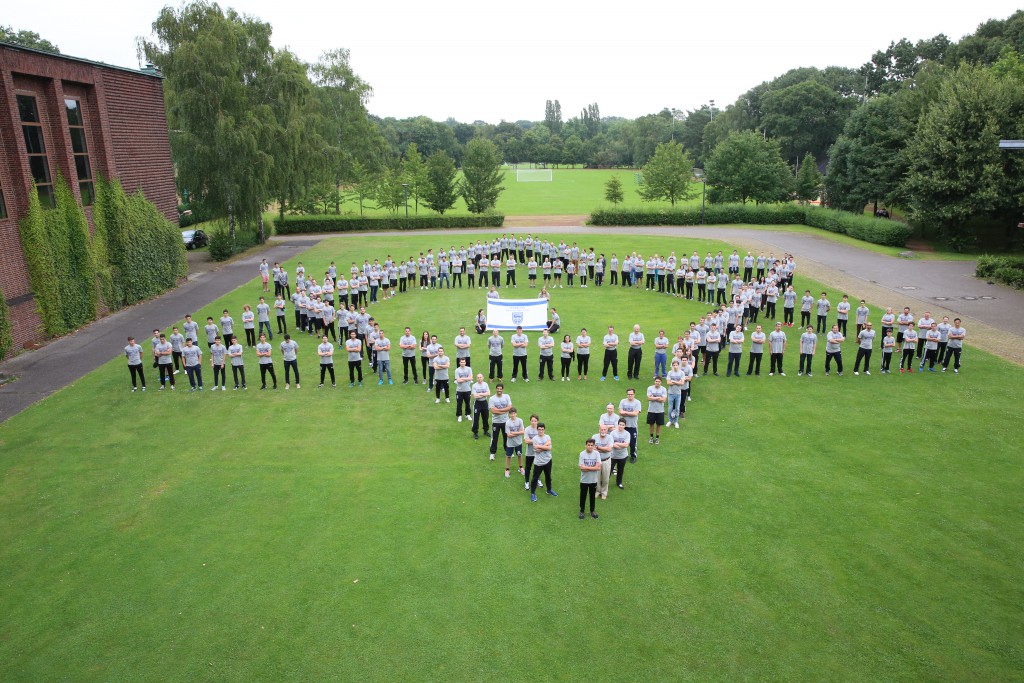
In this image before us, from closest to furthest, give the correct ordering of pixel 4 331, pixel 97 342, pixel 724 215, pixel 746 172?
pixel 4 331
pixel 97 342
pixel 724 215
pixel 746 172

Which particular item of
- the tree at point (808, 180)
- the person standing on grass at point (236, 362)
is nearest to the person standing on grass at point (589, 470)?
the person standing on grass at point (236, 362)

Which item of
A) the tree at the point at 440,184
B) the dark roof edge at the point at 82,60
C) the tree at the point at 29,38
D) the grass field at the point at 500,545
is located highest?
the tree at the point at 29,38

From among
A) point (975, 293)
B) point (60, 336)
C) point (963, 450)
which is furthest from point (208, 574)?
point (975, 293)

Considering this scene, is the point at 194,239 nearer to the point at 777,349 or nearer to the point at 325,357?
the point at 325,357

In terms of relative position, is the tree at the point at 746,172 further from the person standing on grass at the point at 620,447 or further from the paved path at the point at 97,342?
the person standing on grass at the point at 620,447

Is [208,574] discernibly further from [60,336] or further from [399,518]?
[60,336]

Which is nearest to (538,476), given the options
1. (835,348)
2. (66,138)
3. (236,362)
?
(236,362)

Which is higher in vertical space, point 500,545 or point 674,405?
point 674,405
